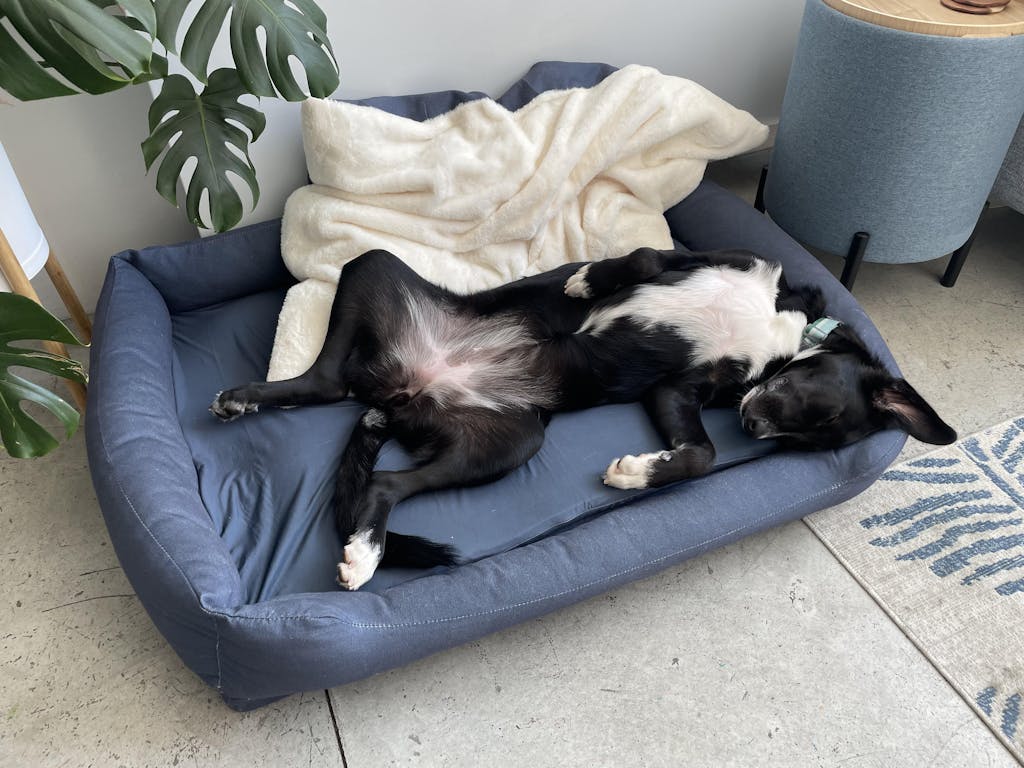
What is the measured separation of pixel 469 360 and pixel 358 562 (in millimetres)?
596

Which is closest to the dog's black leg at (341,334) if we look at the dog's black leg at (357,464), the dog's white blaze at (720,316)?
the dog's black leg at (357,464)

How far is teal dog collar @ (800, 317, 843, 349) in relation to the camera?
1.84 meters

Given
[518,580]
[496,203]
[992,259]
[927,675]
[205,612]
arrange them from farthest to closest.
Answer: [992,259]
[496,203]
[927,675]
[518,580]
[205,612]

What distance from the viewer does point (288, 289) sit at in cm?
219

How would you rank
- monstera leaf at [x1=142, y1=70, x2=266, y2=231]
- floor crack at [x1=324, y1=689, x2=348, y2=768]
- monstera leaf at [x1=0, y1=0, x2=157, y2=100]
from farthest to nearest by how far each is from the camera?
monstera leaf at [x1=142, y1=70, x2=266, y2=231], floor crack at [x1=324, y1=689, x2=348, y2=768], monstera leaf at [x1=0, y1=0, x2=157, y2=100]

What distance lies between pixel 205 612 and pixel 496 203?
1.28 meters

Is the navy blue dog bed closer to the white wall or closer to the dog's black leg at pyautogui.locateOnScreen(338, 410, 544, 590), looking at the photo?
the dog's black leg at pyautogui.locateOnScreen(338, 410, 544, 590)

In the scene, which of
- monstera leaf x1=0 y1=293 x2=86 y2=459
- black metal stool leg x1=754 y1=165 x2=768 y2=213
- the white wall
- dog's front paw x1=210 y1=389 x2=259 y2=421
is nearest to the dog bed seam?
monstera leaf x1=0 y1=293 x2=86 y2=459

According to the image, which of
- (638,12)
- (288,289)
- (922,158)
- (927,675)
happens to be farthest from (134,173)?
(927,675)

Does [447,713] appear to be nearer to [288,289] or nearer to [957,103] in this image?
[288,289]

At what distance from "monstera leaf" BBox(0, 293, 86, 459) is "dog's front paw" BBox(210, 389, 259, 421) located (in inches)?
13.6

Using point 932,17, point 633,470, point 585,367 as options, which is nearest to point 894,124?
point 932,17

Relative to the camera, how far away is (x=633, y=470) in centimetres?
170

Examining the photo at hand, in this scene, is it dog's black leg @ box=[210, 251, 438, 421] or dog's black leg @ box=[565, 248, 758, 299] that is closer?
dog's black leg @ box=[210, 251, 438, 421]
